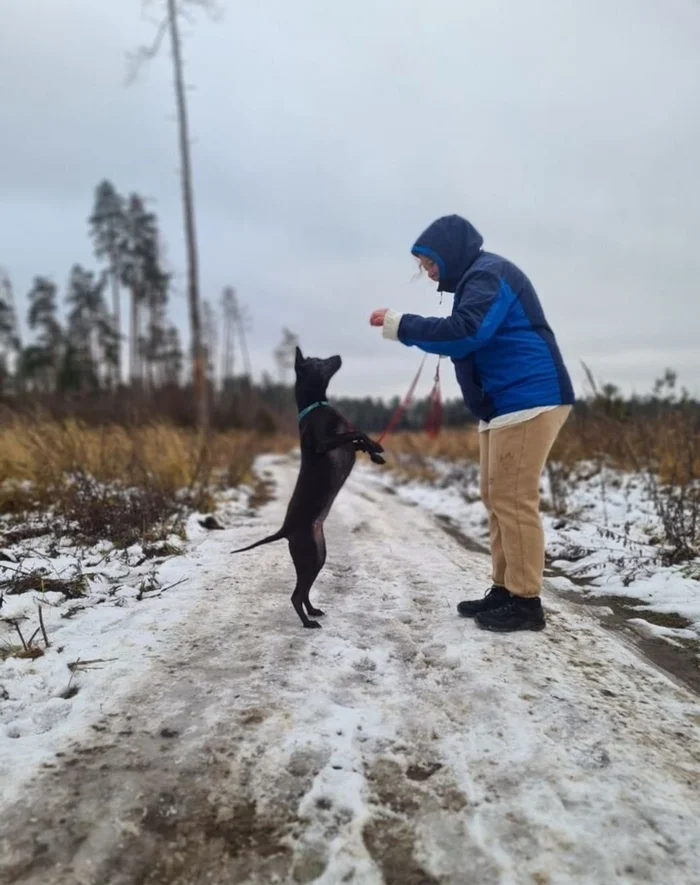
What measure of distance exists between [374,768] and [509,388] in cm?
184

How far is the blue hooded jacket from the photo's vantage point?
272 centimetres

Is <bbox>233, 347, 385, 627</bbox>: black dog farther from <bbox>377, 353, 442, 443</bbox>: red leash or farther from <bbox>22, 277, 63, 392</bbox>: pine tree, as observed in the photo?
<bbox>22, 277, 63, 392</bbox>: pine tree

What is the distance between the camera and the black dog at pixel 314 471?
9.15ft

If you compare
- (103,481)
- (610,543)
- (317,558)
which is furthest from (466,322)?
(103,481)

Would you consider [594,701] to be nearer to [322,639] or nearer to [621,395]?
[322,639]

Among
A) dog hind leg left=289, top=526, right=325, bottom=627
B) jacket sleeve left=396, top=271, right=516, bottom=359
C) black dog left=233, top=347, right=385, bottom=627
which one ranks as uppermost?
jacket sleeve left=396, top=271, right=516, bottom=359

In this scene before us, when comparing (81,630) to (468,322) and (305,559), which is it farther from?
(468,322)

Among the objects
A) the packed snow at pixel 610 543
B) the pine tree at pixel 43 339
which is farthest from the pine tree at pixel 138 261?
the packed snow at pixel 610 543

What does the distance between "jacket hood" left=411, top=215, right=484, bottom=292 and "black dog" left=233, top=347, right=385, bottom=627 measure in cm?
84

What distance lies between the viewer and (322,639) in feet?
8.40

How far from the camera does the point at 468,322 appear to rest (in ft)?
8.86

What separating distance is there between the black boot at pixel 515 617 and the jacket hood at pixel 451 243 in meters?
1.69

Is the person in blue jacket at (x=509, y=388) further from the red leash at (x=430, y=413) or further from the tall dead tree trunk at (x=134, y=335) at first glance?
the tall dead tree trunk at (x=134, y=335)

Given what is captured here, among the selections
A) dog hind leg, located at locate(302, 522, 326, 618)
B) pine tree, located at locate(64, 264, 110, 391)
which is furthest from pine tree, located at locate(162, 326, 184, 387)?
dog hind leg, located at locate(302, 522, 326, 618)
